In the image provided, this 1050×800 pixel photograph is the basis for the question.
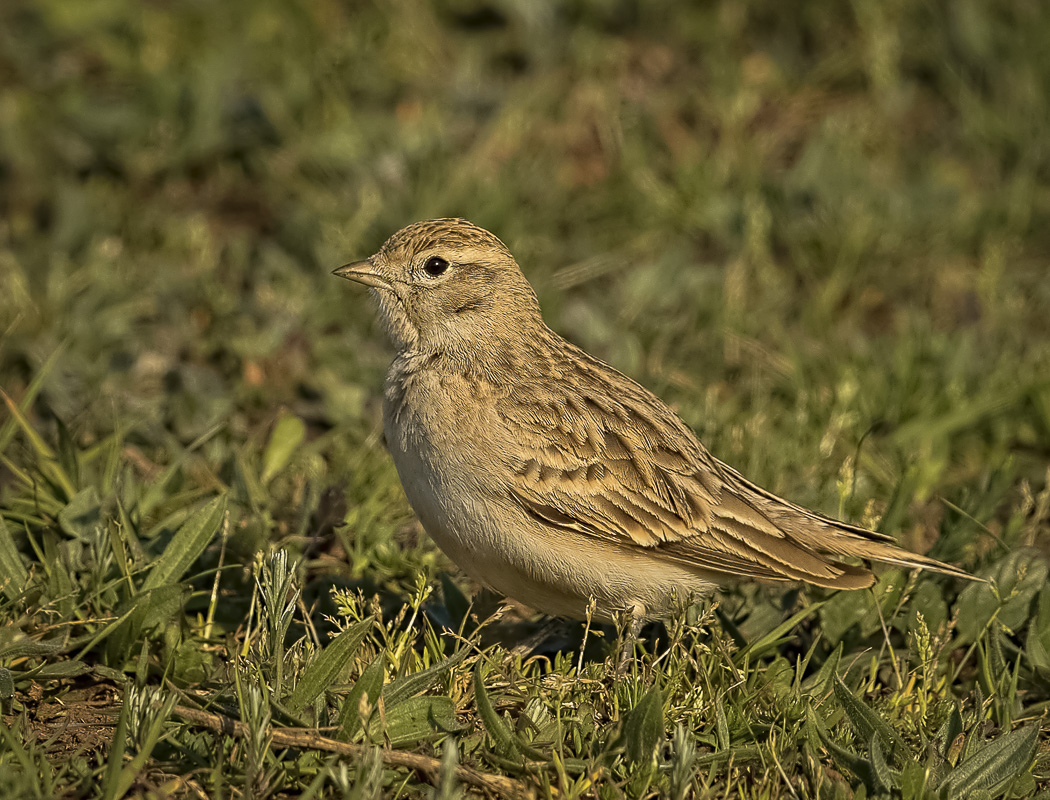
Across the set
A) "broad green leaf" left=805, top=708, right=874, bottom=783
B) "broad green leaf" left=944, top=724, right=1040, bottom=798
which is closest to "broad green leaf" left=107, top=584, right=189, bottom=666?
"broad green leaf" left=805, top=708, right=874, bottom=783

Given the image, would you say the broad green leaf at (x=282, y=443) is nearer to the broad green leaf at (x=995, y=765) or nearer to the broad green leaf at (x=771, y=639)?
the broad green leaf at (x=771, y=639)

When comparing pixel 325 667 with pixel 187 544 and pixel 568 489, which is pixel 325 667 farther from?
pixel 568 489

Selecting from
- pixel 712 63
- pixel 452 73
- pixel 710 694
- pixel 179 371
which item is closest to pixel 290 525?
pixel 179 371

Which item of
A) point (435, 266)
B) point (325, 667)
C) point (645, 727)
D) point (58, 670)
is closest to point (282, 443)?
point (435, 266)

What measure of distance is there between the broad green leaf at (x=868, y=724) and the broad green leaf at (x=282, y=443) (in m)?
3.31

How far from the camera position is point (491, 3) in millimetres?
11375

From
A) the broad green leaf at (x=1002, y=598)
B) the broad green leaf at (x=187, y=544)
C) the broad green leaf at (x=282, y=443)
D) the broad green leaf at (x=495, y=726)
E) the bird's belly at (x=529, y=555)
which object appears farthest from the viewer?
the broad green leaf at (x=282, y=443)

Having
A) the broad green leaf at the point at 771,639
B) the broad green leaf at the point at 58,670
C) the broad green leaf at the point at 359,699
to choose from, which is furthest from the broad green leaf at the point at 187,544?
the broad green leaf at the point at 771,639

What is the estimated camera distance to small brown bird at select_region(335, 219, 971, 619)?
545 cm

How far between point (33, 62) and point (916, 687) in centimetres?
870

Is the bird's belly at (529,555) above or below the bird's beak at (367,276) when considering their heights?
below

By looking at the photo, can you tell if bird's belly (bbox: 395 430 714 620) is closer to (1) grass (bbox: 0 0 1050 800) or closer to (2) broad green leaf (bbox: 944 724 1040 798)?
(1) grass (bbox: 0 0 1050 800)

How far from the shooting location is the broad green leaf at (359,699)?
4.86 metres

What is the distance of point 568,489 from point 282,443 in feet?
7.12
